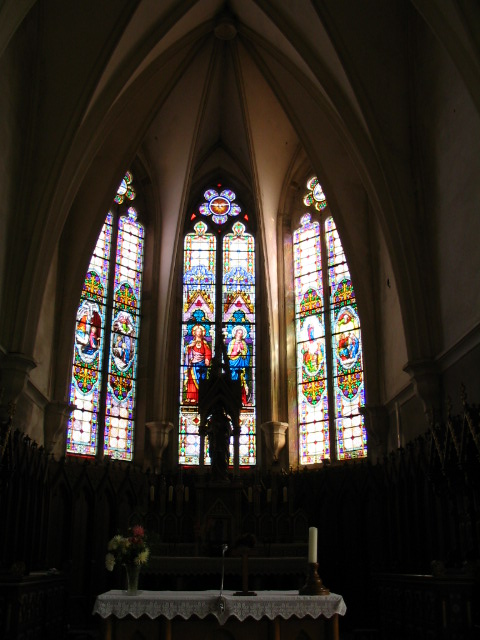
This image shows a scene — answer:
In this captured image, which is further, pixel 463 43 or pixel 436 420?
pixel 436 420

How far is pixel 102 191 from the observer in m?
17.3

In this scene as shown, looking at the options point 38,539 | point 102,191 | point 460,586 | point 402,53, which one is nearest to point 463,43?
point 402,53

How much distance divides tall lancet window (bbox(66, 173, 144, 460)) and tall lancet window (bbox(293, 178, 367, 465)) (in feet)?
13.9

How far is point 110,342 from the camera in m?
18.2

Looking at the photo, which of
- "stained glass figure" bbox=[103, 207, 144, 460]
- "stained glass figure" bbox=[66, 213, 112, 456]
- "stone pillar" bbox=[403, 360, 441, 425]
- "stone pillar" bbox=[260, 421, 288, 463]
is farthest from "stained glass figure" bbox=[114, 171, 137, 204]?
"stone pillar" bbox=[403, 360, 441, 425]

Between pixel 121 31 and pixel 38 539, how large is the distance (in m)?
9.69

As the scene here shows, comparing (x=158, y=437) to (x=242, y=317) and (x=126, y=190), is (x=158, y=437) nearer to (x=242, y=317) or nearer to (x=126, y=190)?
(x=242, y=317)

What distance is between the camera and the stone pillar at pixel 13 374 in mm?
12789

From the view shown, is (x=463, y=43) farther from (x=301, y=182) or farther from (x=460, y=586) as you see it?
(x=301, y=182)

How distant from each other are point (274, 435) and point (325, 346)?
2.57 metres

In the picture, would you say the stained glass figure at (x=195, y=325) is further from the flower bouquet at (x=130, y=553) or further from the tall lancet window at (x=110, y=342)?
the flower bouquet at (x=130, y=553)

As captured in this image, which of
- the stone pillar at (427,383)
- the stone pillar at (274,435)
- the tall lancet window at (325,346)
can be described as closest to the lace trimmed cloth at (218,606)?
the stone pillar at (427,383)

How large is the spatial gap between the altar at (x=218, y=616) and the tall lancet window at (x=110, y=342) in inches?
401

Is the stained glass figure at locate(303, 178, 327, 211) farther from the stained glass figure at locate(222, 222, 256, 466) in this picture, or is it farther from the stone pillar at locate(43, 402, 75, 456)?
the stone pillar at locate(43, 402, 75, 456)
